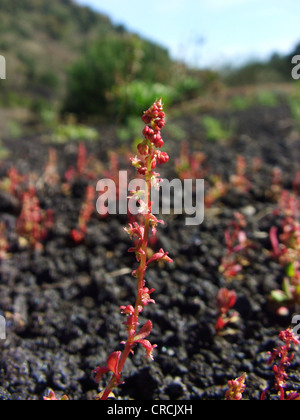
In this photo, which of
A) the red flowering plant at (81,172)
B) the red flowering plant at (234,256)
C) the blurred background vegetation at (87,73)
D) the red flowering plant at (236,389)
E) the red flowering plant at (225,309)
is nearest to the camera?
the red flowering plant at (236,389)

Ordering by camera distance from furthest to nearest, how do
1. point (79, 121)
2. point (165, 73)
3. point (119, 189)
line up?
point (165, 73) → point (79, 121) → point (119, 189)

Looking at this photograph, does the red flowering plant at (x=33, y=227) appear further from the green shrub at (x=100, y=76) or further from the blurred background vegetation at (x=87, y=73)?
the green shrub at (x=100, y=76)

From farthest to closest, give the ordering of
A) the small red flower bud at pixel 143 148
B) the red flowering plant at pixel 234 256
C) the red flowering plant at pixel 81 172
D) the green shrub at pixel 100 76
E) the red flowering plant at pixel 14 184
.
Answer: the green shrub at pixel 100 76 → the red flowering plant at pixel 81 172 → the red flowering plant at pixel 14 184 → the red flowering plant at pixel 234 256 → the small red flower bud at pixel 143 148

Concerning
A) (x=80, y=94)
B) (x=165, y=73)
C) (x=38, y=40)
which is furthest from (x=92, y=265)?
(x=38, y=40)

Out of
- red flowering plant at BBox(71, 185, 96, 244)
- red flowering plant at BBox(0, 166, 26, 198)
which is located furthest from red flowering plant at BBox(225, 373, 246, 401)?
red flowering plant at BBox(0, 166, 26, 198)

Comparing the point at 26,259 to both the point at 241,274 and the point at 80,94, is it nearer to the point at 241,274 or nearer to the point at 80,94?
the point at 241,274

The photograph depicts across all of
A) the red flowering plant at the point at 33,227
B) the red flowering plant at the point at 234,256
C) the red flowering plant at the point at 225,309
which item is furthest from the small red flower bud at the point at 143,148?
the red flowering plant at the point at 33,227

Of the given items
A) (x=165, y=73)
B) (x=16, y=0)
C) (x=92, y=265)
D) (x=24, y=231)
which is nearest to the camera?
(x=92, y=265)

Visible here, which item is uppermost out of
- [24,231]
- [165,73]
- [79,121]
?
[165,73]
